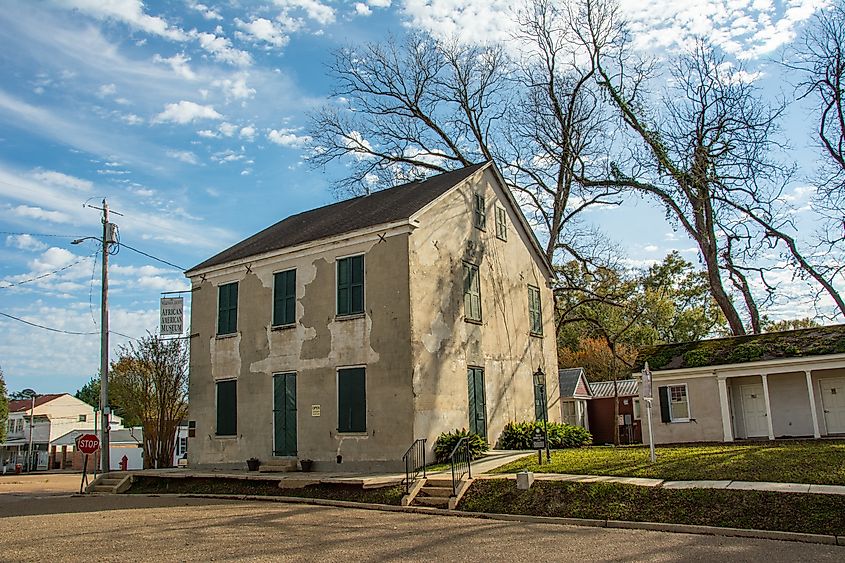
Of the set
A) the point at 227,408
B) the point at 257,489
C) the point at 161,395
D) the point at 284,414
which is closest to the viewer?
the point at 257,489

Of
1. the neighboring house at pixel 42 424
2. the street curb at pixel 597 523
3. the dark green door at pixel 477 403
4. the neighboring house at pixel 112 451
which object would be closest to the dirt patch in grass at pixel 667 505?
the street curb at pixel 597 523

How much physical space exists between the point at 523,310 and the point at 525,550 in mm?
13907

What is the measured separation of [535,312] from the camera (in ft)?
78.4

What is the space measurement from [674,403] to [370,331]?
1021 cm

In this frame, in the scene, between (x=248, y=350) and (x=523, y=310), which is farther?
(x=523, y=310)

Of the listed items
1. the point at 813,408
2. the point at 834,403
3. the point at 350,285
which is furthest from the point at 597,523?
the point at 834,403

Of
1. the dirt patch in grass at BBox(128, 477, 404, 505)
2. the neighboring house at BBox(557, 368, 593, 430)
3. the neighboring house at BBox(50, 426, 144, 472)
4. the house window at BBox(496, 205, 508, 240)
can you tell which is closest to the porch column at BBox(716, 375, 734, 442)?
the house window at BBox(496, 205, 508, 240)

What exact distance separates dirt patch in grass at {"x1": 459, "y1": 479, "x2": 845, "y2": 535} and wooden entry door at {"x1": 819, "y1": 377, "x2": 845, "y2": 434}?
1138 cm

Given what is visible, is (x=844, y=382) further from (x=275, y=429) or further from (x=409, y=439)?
(x=275, y=429)

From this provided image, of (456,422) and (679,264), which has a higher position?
(679,264)

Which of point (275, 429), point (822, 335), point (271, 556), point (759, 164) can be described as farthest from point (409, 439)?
point (759, 164)

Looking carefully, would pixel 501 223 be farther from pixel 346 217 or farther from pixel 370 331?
pixel 370 331

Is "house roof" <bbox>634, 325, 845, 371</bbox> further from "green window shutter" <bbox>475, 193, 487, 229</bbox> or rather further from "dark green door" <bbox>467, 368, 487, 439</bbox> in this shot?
"green window shutter" <bbox>475, 193, 487, 229</bbox>

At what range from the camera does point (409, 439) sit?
16781 mm
